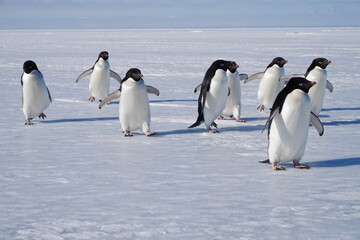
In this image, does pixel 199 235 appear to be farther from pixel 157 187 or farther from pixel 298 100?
pixel 298 100

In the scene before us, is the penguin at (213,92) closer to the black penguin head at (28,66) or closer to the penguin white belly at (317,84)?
the penguin white belly at (317,84)

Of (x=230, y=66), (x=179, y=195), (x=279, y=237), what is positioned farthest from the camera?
(x=230, y=66)

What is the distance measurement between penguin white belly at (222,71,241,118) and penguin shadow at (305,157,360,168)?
2281mm

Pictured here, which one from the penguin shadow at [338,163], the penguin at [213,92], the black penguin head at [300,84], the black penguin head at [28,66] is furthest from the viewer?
the black penguin head at [28,66]

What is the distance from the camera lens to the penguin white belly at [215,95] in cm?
631

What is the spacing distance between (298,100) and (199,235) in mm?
1837

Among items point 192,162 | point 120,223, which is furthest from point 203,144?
point 120,223

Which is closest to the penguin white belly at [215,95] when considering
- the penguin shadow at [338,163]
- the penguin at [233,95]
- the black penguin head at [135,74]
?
the penguin at [233,95]

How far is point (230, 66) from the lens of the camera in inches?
244

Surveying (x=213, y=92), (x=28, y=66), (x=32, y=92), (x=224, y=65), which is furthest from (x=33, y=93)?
(x=224, y=65)

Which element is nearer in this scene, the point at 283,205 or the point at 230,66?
the point at 283,205

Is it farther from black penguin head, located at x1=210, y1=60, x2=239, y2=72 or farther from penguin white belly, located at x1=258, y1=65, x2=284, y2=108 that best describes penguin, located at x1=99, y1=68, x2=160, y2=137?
penguin white belly, located at x1=258, y1=65, x2=284, y2=108

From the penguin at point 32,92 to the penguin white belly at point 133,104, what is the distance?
147 cm

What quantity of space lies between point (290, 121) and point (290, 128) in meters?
0.06
